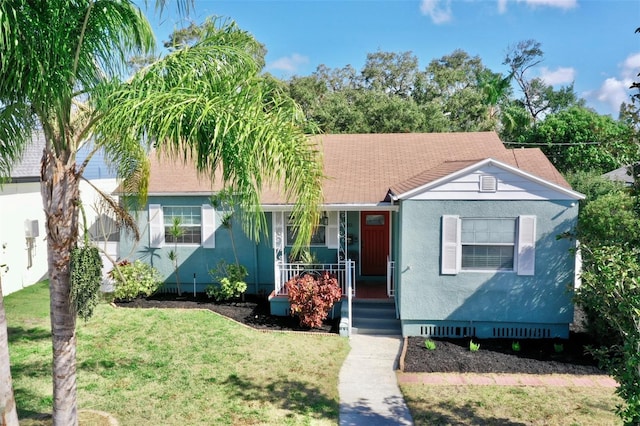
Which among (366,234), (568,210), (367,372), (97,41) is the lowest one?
(367,372)

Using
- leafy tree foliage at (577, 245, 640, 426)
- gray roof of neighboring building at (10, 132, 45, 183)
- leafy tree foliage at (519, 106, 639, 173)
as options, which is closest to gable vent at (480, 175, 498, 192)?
leafy tree foliage at (577, 245, 640, 426)

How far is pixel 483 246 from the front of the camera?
1035 cm

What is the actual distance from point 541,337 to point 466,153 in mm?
6673

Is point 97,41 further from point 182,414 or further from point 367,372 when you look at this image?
point 367,372

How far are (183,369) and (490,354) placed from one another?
6.02 meters

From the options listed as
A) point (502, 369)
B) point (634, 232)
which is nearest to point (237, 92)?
point (634, 232)

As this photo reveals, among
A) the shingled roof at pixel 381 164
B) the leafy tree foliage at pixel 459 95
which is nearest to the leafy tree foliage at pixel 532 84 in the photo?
the leafy tree foliage at pixel 459 95

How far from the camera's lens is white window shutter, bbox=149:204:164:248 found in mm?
14055

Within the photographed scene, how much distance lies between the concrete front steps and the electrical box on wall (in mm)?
10246

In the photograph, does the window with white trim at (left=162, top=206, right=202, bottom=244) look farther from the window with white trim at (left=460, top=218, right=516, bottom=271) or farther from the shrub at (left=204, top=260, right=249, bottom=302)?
the window with white trim at (left=460, top=218, right=516, bottom=271)

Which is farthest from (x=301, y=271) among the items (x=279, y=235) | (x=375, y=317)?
(x=375, y=317)

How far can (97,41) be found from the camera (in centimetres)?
526

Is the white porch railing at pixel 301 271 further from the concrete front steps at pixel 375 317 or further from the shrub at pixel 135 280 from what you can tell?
the shrub at pixel 135 280

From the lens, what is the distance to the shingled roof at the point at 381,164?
1285 cm
